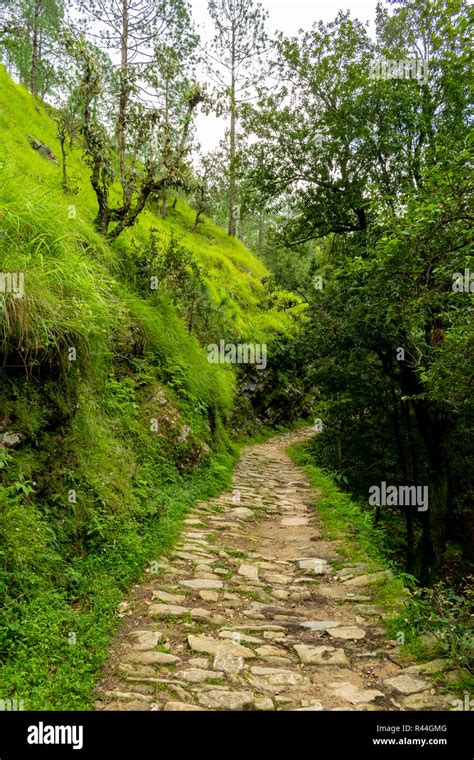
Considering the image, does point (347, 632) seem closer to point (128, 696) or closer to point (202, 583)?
point (202, 583)

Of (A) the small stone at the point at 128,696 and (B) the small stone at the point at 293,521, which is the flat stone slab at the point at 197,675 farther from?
(B) the small stone at the point at 293,521

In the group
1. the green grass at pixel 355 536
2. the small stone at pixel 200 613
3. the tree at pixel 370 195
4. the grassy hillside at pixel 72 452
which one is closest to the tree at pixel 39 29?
the tree at pixel 370 195

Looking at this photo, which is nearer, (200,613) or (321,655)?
(321,655)

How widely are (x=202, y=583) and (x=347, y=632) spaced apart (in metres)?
1.62

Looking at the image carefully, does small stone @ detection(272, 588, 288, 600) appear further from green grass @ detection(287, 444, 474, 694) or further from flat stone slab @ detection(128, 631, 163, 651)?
flat stone slab @ detection(128, 631, 163, 651)

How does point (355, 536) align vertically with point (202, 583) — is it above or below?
below

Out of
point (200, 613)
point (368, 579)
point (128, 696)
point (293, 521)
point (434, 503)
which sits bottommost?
point (434, 503)

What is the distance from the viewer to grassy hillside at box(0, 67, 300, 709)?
3459 mm

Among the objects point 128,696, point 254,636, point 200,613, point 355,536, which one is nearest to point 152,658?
point 128,696

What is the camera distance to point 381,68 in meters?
11.0

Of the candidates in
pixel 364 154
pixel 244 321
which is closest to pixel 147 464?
pixel 364 154

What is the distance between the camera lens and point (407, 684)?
141 inches

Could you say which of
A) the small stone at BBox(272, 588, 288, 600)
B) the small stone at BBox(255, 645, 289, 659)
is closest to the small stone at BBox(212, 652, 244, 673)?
the small stone at BBox(255, 645, 289, 659)

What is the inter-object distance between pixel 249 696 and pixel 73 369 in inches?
147
